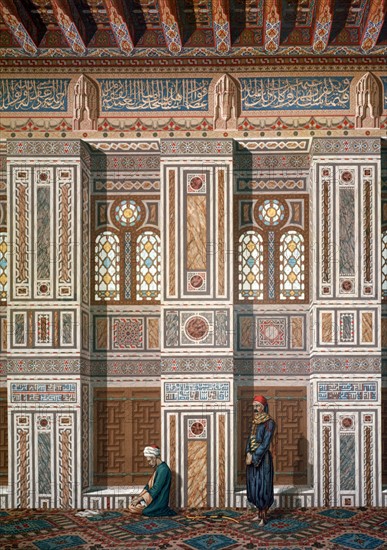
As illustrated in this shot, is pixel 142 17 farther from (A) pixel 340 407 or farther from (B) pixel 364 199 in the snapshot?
(A) pixel 340 407

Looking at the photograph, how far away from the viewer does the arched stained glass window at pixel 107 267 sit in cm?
955

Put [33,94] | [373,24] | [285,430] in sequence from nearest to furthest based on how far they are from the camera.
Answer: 1. [373,24]
2. [33,94]
3. [285,430]

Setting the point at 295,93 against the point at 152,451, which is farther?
the point at 295,93

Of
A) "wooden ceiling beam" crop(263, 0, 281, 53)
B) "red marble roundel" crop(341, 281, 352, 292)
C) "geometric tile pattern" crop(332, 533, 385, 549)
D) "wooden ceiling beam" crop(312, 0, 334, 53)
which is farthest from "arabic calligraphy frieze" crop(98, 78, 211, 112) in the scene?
"geometric tile pattern" crop(332, 533, 385, 549)

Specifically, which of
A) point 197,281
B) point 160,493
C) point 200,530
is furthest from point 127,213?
point 200,530

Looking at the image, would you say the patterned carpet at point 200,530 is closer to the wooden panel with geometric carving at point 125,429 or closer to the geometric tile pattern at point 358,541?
the geometric tile pattern at point 358,541

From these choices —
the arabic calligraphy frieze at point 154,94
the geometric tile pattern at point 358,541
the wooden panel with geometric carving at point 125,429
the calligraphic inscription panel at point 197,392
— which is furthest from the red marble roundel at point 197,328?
the geometric tile pattern at point 358,541

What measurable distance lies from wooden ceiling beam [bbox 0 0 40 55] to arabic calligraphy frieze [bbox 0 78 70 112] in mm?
368

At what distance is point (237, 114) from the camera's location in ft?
30.1

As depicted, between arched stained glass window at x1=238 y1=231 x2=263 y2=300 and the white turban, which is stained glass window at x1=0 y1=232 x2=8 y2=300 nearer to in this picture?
the white turban

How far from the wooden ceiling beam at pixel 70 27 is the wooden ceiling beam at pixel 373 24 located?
323cm

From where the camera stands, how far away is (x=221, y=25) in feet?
28.5

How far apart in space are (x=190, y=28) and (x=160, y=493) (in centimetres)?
535

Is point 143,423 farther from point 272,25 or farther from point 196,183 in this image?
point 272,25
